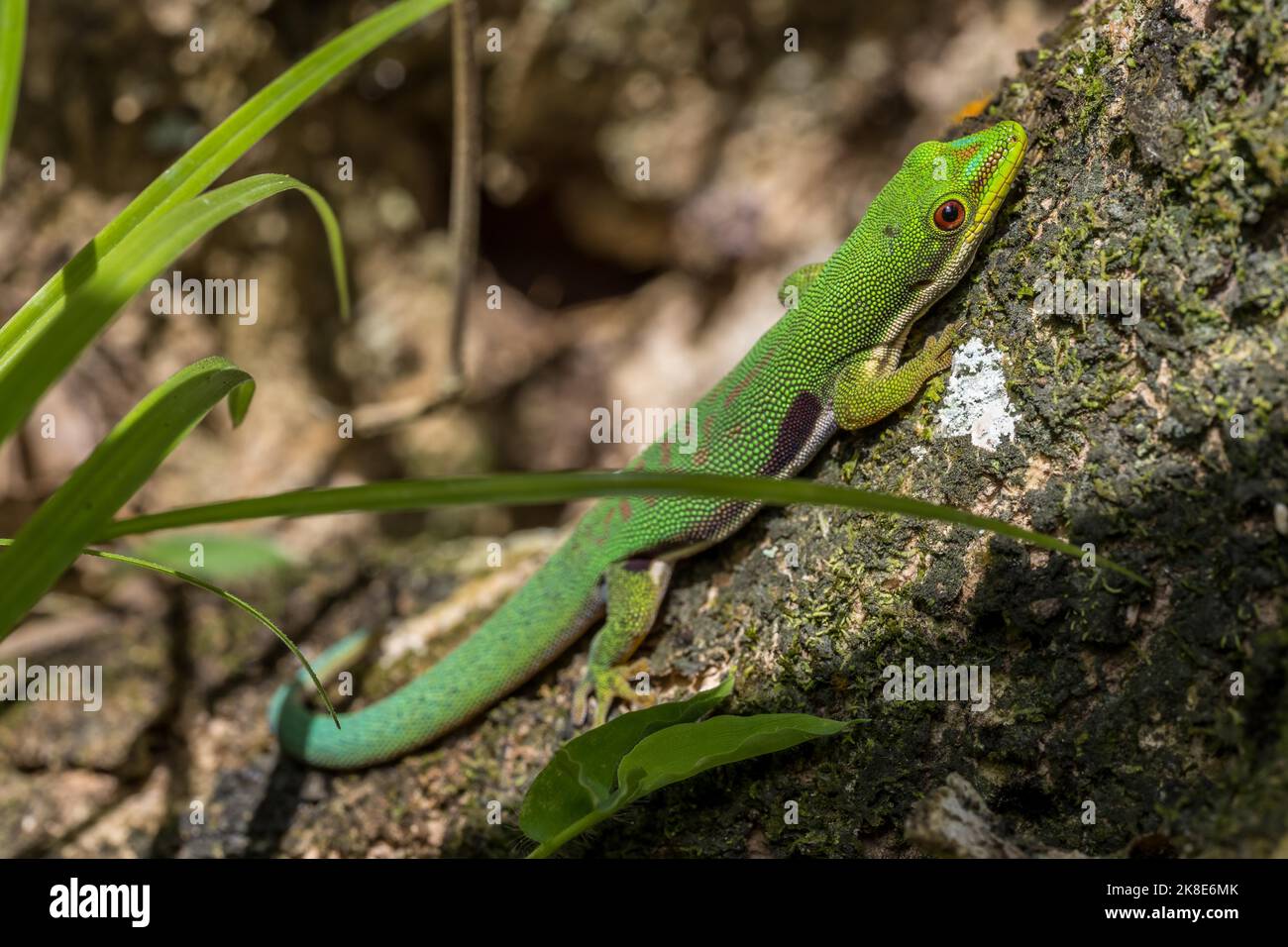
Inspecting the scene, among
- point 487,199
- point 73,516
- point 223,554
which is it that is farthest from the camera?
point 487,199

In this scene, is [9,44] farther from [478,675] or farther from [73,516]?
[478,675]

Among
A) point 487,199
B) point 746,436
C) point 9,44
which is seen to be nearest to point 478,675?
point 746,436

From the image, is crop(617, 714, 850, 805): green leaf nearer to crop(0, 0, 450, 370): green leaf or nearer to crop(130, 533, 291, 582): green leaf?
crop(0, 0, 450, 370): green leaf

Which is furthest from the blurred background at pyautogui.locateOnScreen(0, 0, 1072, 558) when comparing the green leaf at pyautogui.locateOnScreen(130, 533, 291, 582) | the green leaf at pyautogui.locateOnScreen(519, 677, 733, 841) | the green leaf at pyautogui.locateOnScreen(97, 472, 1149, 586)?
the green leaf at pyautogui.locateOnScreen(97, 472, 1149, 586)

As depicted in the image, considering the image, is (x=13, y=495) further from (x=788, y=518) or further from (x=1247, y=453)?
(x=1247, y=453)

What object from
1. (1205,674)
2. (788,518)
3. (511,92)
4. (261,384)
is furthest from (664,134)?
(1205,674)
